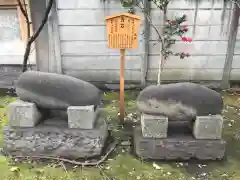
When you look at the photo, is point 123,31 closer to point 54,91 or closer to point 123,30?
point 123,30

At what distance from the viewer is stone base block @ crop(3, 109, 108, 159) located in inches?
135

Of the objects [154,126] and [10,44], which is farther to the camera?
[10,44]

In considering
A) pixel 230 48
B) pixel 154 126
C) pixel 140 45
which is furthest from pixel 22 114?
pixel 230 48

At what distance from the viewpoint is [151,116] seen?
133 inches

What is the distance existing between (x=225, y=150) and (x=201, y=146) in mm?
502

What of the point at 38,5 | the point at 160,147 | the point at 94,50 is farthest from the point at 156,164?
the point at 38,5

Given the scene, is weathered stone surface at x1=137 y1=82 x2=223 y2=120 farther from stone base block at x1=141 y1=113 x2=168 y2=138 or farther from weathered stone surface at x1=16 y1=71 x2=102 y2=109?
weathered stone surface at x1=16 y1=71 x2=102 y2=109

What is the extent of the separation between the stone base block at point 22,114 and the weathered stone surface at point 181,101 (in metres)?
1.39

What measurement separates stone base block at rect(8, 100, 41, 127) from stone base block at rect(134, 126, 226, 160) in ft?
4.46

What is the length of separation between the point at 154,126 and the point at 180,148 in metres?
0.43

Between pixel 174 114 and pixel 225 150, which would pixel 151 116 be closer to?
pixel 174 114

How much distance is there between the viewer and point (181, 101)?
10.7ft

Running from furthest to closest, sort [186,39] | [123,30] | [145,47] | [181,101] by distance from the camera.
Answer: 1. [145,47]
2. [186,39]
3. [123,30]
4. [181,101]

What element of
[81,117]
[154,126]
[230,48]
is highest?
[230,48]
